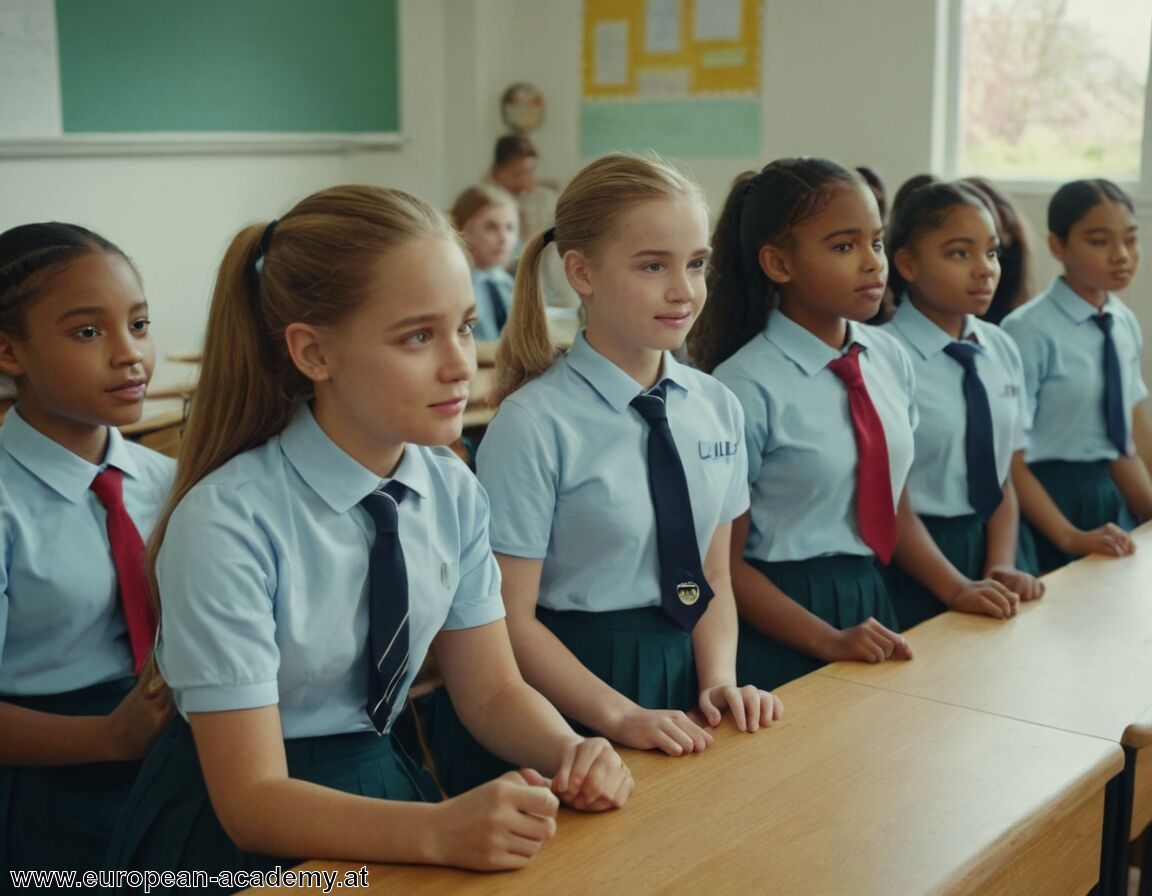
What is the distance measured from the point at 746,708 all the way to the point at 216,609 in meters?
0.63

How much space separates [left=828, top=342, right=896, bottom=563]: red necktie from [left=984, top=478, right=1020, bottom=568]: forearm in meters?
0.43

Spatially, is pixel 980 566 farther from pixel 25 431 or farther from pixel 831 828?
pixel 25 431

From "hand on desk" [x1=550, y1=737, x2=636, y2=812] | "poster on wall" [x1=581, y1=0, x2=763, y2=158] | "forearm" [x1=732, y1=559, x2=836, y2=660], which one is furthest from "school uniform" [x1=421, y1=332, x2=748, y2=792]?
"poster on wall" [x1=581, y1=0, x2=763, y2=158]

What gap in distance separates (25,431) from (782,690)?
101 cm

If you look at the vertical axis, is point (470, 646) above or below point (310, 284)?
below

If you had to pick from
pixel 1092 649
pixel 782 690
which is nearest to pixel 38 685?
pixel 782 690

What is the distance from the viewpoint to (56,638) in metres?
1.68

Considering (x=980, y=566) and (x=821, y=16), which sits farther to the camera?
(x=821, y=16)

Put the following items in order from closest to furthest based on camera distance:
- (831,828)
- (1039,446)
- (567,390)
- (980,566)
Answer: (831,828) → (567,390) → (980,566) → (1039,446)

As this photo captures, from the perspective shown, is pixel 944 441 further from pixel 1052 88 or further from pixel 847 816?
pixel 1052 88

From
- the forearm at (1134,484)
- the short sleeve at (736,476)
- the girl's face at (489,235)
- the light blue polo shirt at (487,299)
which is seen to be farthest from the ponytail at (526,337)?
the girl's face at (489,235)

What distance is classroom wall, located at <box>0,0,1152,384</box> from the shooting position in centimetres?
509

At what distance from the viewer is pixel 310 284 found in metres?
1.34

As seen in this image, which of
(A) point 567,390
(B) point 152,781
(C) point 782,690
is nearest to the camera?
(B) point 152,781
